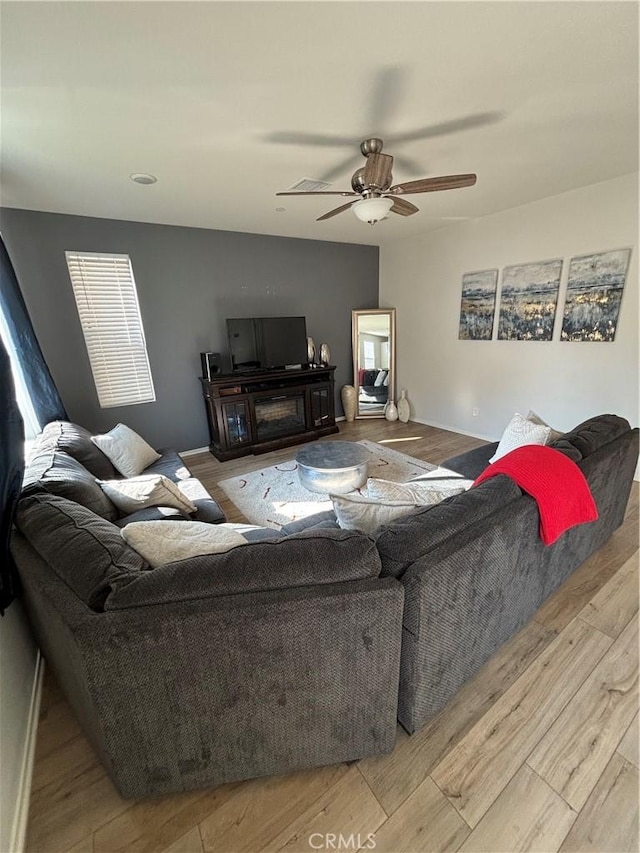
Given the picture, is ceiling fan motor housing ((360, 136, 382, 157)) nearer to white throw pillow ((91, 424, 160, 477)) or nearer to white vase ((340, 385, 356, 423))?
white throw pillow ((91, 424, 160, 477))

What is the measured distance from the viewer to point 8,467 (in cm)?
131

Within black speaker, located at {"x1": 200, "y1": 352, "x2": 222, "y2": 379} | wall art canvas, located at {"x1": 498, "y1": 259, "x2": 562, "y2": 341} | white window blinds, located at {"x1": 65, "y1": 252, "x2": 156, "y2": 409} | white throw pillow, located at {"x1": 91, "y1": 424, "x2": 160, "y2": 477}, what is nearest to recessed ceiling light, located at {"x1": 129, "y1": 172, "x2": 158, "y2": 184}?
white window blinds, located at {"x1": 65, "y1": 252, "x2": 156, "y2": 409}

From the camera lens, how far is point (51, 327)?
316cm

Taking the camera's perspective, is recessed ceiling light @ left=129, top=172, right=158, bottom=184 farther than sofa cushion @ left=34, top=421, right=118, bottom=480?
Yes

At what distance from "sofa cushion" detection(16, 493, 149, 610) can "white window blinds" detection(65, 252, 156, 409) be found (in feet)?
8.50

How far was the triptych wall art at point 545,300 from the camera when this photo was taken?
2.99 m

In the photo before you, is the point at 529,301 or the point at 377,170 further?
the point at 529,301

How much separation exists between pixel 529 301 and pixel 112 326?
432cm

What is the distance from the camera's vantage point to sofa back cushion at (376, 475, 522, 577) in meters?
1.07

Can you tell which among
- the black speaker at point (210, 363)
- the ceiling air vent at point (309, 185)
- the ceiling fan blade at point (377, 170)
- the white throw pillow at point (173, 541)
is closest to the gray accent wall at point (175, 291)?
the black speaker at point (210, 363)

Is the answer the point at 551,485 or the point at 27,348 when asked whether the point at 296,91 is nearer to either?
the point at 551,485

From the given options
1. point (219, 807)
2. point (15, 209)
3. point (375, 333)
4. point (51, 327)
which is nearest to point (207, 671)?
point (219, 807)

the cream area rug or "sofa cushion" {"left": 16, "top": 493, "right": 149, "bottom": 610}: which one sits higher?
"sofa cushion" {"left": 16, "top": 493, "right": 149, "bottom": 610}

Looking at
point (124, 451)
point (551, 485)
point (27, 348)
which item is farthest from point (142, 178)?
point (551, 485)
